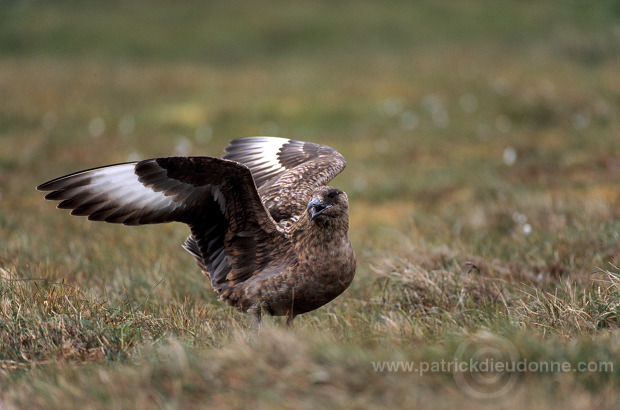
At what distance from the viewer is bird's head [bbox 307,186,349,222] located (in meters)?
3.97

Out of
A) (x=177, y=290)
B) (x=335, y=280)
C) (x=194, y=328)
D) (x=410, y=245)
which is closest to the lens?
(x=194, y=328)

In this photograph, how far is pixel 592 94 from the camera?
1134 centimetres

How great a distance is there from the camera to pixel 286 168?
18.2 feet

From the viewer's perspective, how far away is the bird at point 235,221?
153 inches

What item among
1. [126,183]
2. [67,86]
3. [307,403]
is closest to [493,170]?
[126,183]

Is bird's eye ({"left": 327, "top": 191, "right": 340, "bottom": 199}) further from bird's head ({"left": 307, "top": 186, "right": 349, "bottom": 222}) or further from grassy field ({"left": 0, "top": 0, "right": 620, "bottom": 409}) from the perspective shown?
grassy field ({"left": 0, "top": 0, "right": 620, "bottom": 409})

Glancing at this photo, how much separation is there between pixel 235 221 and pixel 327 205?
54 centimetres

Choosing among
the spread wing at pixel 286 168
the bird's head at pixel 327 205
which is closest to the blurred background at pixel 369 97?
the spread wing at pixel 286 168

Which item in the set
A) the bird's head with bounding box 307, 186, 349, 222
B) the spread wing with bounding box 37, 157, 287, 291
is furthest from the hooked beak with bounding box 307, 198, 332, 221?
the spread wing with bounding box 37, 157, 287, 291

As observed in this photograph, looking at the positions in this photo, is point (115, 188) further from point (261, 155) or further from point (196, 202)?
point (261, 155)

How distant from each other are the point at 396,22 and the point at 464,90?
8.04 meters

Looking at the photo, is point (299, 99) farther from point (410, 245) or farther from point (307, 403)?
point (307, 403)

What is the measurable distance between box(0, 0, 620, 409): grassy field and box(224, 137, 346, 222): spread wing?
655mm

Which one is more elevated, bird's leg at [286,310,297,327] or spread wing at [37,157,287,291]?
spread wing at [37,157,287,291]
